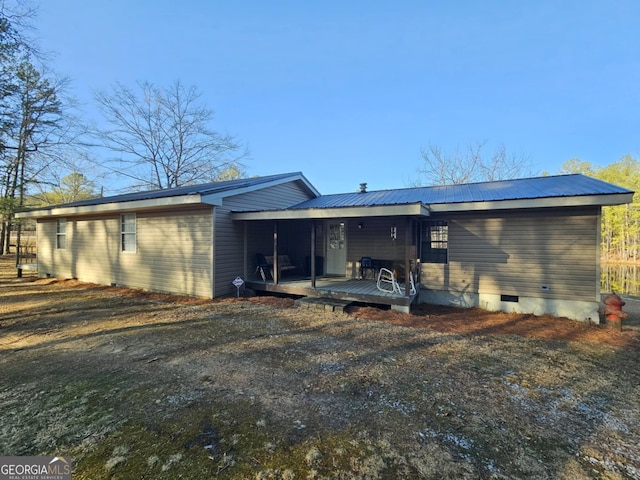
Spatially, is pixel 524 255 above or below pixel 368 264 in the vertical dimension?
above

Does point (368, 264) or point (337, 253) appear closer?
point (368, 264)

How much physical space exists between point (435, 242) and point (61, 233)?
541 inches

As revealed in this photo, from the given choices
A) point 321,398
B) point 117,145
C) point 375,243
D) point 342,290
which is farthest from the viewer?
point 117,145

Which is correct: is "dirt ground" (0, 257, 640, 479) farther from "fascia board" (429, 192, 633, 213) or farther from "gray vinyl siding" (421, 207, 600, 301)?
"fascia board" (429, 192, 633, 213)

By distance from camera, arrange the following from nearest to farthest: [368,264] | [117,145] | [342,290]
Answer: [342,290]
[368,264]
[117,145]

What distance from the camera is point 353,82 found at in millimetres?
15523

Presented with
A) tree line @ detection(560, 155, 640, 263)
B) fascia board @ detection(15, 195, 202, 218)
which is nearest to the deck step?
fascia board @ detection(15, 195, 202, 218)

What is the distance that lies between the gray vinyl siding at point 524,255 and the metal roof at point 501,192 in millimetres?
464

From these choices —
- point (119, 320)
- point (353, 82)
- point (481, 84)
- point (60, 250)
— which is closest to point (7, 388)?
point (119, 320)

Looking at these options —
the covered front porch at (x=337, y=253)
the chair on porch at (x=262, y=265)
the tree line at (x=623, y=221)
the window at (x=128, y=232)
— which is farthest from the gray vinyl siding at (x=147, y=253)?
the tree line at (x=623, y=221)

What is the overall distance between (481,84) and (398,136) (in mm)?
6226

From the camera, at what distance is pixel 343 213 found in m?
6.68

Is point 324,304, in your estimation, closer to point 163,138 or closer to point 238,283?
point 238,283

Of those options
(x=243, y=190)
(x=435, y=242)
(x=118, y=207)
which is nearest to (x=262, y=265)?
(x=243, y=190)
